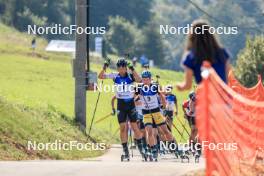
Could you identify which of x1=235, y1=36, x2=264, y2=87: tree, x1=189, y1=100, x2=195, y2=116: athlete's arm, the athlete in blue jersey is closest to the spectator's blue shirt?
x1=189, y1=100, x2=195, y2=116: athlete's arm

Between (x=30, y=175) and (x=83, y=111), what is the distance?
13328mm

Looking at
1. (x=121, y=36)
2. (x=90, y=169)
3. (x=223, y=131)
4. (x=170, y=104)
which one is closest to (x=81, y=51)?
(x=170, y=104)

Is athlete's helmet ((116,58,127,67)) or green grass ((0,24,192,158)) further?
green grass ((0,24,192,158))

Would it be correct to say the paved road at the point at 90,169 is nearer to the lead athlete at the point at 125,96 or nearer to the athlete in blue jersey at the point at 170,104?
the lead athlete at the point at 125,96

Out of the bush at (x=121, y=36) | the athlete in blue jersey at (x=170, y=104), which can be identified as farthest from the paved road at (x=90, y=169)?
the bush at (x=121, y=36)

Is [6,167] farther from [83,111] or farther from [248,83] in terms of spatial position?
[248,83]

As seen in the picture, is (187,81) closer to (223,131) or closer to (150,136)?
(223,131)

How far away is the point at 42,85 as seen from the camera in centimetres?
5066

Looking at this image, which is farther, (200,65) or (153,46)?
(153,46)

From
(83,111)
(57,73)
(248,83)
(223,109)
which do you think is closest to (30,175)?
(223,109)

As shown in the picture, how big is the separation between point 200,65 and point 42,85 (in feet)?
134

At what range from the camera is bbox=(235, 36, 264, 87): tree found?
4781 cm

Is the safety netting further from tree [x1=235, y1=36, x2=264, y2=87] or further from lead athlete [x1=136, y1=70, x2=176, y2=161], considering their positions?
tree [x1=235, y1=36, x2=264, y2=87]

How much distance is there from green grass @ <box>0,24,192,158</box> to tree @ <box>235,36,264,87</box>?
160 inches
